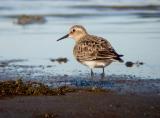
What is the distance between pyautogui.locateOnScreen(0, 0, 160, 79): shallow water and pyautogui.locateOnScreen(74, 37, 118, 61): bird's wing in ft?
1.62

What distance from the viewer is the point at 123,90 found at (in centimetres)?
1127

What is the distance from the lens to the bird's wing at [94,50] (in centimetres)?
1241

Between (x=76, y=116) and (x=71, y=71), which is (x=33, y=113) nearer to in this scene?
(x=76, y=116)

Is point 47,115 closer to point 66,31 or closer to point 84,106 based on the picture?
point 84,106

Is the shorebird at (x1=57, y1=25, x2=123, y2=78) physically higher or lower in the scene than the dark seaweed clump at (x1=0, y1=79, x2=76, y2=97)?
higher

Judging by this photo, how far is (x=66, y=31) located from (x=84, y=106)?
31.2 ft

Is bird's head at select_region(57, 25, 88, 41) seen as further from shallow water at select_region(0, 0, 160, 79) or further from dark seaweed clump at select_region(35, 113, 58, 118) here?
dark seaweed clump at select_region(35, 113, 58, 118)

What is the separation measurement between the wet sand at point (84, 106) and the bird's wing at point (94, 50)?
5.73 ft

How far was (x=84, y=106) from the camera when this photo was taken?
973cm

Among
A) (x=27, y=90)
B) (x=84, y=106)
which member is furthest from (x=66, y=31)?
(x=84, y=106)

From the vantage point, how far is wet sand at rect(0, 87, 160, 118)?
30.4 feet

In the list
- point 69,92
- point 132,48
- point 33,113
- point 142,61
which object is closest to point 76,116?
point 33,113

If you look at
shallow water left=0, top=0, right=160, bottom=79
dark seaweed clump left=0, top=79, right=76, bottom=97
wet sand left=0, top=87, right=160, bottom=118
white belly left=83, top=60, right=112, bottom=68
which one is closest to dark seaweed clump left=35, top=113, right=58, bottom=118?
wet sand left=0, top=87, right=160, bottom=118

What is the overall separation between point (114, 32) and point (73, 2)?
1099 cm
